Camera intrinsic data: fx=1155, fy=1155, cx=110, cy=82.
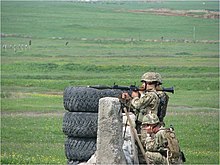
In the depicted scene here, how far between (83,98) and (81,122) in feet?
1.06

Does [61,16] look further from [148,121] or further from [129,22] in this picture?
[148,121]

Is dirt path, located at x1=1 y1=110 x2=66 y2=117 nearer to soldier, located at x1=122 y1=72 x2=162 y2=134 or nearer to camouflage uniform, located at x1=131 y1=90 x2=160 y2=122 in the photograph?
soldier, located at x1=122 y1=72 x2=162 y2=134

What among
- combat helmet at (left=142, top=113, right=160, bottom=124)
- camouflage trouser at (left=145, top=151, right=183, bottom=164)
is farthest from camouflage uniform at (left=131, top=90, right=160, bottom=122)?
camouflage trouser at (left=145, top=151, right=183, bottom=164)

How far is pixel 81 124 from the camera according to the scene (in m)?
14.8

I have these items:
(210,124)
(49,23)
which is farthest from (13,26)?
(210,124)

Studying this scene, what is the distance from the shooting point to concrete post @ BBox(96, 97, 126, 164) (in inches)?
440

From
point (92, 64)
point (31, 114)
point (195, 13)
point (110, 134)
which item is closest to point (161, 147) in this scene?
point (110, 134)

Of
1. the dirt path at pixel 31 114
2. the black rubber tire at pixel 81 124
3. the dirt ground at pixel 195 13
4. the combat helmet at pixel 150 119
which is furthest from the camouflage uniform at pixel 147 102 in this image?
the dirt ground at pixel 195 13

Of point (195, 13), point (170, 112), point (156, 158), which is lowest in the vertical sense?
point (195, 13)

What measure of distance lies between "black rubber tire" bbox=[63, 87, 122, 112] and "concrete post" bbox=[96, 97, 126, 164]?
9.79 ft

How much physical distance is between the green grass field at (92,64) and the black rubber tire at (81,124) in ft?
14.6

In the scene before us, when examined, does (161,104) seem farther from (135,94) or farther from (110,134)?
(110,134)

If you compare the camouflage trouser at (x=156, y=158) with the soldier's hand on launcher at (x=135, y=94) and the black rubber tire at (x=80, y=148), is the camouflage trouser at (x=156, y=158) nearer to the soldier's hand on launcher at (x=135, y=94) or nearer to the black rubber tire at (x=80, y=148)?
the soldier's hand on launcher at (x=135, y=94)

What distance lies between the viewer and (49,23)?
87.9 metres
